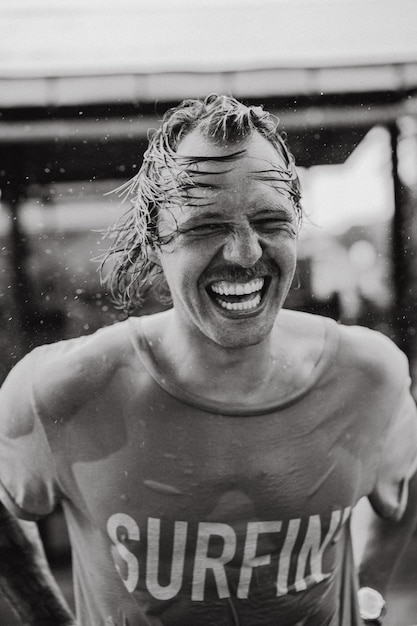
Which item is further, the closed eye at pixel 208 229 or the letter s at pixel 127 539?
the letter s at pixel 127 539

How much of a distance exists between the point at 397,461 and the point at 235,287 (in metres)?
0.54

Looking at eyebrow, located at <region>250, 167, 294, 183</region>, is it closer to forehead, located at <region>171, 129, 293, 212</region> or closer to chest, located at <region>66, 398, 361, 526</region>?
forehead, located at <region>171, 129, 293, 212</region>

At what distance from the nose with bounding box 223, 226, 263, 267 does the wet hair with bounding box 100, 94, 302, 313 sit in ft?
0.36

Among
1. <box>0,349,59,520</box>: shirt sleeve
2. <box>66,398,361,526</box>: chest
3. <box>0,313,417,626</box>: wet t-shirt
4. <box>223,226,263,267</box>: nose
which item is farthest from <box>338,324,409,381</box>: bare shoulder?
<box>0,349,59,520</box>: shirt sleeve

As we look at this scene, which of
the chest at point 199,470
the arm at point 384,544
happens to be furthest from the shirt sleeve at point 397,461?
the chest at point 199,470

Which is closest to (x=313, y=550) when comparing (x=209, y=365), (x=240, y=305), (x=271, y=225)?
(x=209, y=365)

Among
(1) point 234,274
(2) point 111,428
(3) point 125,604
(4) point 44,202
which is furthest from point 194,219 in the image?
(3) point 125,604

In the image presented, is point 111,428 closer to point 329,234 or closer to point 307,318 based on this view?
point 307,318

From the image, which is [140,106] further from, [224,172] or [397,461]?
[397,461]

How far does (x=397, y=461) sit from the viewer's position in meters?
1.36

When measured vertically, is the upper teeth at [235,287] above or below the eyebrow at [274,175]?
below

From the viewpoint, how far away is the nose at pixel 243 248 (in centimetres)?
112

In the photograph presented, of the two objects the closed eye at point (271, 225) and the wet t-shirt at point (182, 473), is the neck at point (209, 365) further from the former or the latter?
the closed eye at point (271, 225)

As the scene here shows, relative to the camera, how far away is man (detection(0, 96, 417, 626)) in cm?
117
